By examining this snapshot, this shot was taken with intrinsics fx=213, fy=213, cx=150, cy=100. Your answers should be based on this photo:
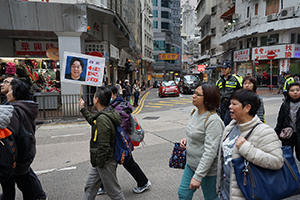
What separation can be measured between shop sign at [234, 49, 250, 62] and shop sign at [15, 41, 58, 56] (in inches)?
806

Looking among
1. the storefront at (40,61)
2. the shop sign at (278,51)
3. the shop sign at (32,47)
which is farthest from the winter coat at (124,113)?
the shop sign at (278,51)

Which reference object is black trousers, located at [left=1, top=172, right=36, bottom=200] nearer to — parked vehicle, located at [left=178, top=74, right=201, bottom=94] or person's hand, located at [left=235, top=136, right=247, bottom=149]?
person's hand, located at [left=235, top=136, right=247, bottom=149]

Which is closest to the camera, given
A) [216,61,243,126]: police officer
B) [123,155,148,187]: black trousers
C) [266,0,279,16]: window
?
[123,155,148,187]: black trousers

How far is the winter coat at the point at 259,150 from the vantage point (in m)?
1.63

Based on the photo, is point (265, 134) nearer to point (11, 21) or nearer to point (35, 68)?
point (11, 21)

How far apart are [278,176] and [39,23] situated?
1137 cm

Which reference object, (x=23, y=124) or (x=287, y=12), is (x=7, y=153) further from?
(x=287, y=12)

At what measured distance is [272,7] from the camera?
21.8 m

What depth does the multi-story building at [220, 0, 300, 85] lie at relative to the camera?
20.5 meters

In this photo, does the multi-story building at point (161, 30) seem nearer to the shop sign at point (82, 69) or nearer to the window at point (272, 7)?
the window at point (272, 7)

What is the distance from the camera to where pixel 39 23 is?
10.1 meters

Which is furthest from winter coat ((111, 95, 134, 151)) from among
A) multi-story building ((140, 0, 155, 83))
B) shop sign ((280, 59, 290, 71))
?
multi-story building ((140, 0, 155, 83))

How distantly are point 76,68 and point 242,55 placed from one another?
25.1 meters

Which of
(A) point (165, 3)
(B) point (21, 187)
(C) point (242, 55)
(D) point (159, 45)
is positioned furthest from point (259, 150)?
(A) point (165, 3)
